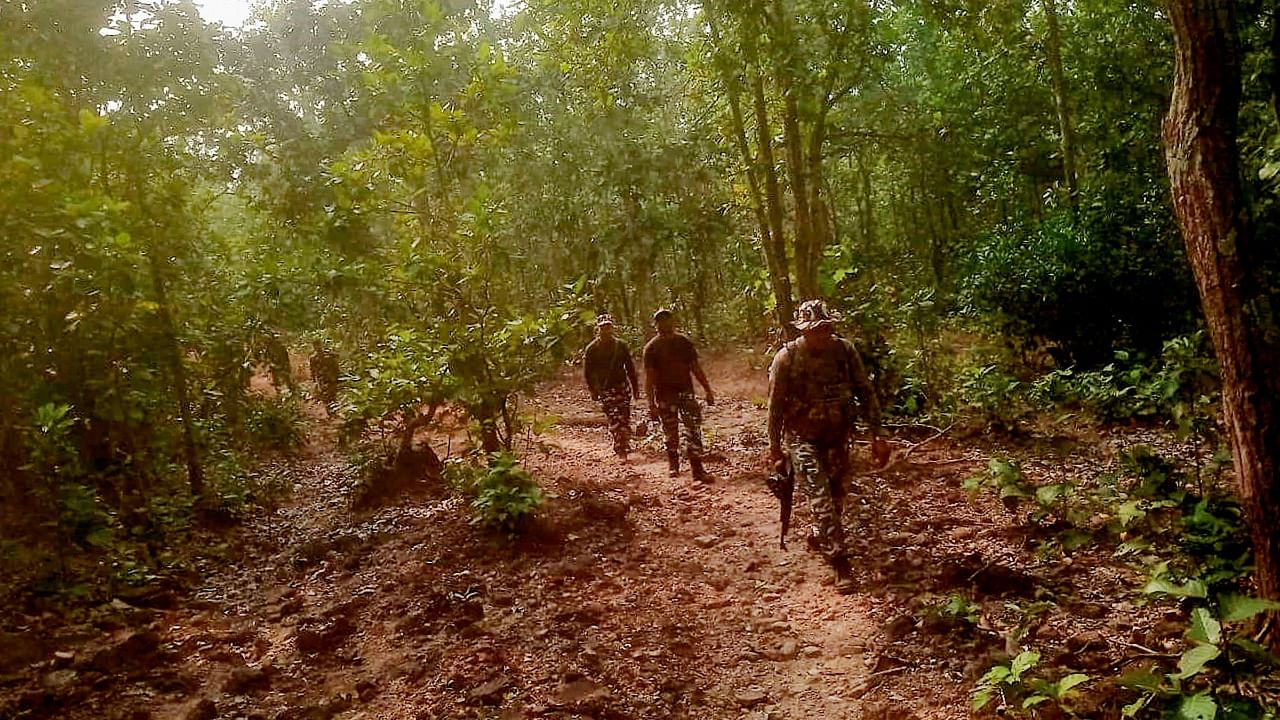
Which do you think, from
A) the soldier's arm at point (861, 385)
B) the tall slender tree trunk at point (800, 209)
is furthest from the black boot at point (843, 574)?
the tall slender tree trunk at point (800, 209)

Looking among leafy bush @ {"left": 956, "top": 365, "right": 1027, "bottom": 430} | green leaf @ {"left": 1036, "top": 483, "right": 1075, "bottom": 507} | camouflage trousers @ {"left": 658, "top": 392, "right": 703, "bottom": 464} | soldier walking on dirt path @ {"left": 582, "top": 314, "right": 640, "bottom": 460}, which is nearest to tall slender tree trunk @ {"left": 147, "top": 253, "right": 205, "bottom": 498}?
soldier walking on dirt path @ {"left": 582, "top": 314, "right": 640, "bottom": 460}

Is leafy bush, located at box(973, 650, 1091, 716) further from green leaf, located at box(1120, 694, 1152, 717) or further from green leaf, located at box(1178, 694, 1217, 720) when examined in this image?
green leaf, located at box(1178, 694, 1217, 720)

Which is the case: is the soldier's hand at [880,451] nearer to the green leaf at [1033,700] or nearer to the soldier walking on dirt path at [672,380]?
the green leaf at [1033,700]

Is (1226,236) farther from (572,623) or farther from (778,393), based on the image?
(572,623)

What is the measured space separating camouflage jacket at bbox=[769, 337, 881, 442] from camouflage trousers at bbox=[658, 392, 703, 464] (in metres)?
3.14

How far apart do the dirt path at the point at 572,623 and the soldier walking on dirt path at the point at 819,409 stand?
1.88 ft

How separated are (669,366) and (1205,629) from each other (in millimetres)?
7031

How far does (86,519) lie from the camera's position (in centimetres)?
736

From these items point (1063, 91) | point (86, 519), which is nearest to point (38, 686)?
point (86, 519)

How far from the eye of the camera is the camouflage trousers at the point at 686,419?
9.76 metres

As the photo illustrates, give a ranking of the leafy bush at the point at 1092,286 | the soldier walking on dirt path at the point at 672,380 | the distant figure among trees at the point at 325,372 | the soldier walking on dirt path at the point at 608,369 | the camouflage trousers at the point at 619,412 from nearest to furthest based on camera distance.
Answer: the soldier walking on dirt path at the point at 672,380 < the leafy bush at the point at 1092,286 < the soldier walking on dirt path at the point at 608,369 < the camouflage trousers at the point at 619,412 < the distant figure among trees at the point at 325,372

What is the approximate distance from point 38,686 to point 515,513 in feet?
11.7

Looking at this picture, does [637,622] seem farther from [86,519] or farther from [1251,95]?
[1251,95]

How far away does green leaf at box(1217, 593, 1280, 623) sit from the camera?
312 cm
